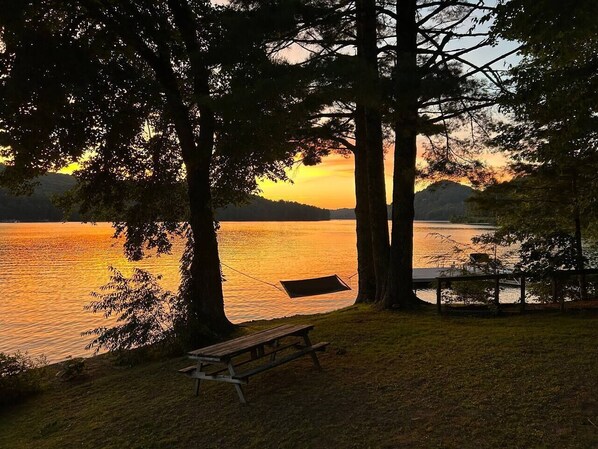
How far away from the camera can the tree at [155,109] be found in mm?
7371

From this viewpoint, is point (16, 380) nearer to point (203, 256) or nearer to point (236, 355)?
point (203, 256)

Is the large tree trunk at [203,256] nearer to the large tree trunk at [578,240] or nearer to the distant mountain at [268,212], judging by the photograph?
the large tree trunk at [578,240]

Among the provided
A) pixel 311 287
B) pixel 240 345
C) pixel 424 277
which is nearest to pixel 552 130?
pixel 240 345

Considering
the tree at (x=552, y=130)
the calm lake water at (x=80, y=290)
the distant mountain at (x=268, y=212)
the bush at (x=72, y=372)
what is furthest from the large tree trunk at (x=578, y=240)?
the distant mountain at (x=268, y=212)

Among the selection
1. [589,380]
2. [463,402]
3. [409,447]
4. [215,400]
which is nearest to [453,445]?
[409,447]

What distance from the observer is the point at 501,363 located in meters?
5.32

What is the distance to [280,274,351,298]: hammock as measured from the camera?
19.2 m

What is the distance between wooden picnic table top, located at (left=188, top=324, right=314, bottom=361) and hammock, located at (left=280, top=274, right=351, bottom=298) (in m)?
13.1

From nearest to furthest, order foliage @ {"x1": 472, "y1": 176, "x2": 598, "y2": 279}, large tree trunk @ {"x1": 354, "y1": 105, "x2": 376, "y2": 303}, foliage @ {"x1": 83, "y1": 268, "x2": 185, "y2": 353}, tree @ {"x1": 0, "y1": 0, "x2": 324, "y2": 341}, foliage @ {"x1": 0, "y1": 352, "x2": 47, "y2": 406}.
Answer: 1. foliage @ {"x1": 0, "y1": 352, "x2": 47, "y2": 406}
2. tree @ {"x1": 0, "y1": 0, "x2": 324, "y2": 341}
3. foliage @ {"x1": 83, "y1": 268, "x2": 185, "y2": 353}
4. foliage @ {"x1": 472, "y1": 176, "x2": 598, "y2": 279}
5. large tree trunk @ {"x1": 354, "y1": 105, "x2": 376, "y2": 303}

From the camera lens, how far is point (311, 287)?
19.5m

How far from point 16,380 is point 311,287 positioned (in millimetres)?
13347

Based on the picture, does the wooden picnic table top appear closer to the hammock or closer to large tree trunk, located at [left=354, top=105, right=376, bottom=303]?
large tree trunk, located at [left=354, top=105, right=376, bottom=303]

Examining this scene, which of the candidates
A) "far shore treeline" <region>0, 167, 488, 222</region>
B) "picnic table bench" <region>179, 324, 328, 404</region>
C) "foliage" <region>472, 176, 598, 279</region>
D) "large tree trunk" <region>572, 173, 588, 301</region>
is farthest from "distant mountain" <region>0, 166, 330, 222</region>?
"picnic table bench" <region>179, 324, 328, 404</region>

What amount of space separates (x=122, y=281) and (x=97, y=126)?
3.18 metres
